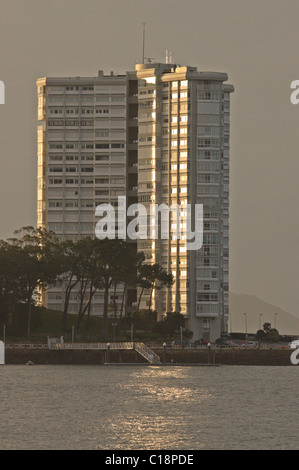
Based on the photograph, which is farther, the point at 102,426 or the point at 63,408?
the point at 63,408

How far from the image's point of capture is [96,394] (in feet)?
564

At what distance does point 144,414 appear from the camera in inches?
5792

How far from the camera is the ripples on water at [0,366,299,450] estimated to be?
124 metres

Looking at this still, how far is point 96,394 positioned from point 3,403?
619 inches

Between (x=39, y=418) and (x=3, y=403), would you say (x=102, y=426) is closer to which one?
(x=39, y=418)

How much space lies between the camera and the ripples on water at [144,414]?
12388 centimetres

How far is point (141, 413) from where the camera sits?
148375 mm
